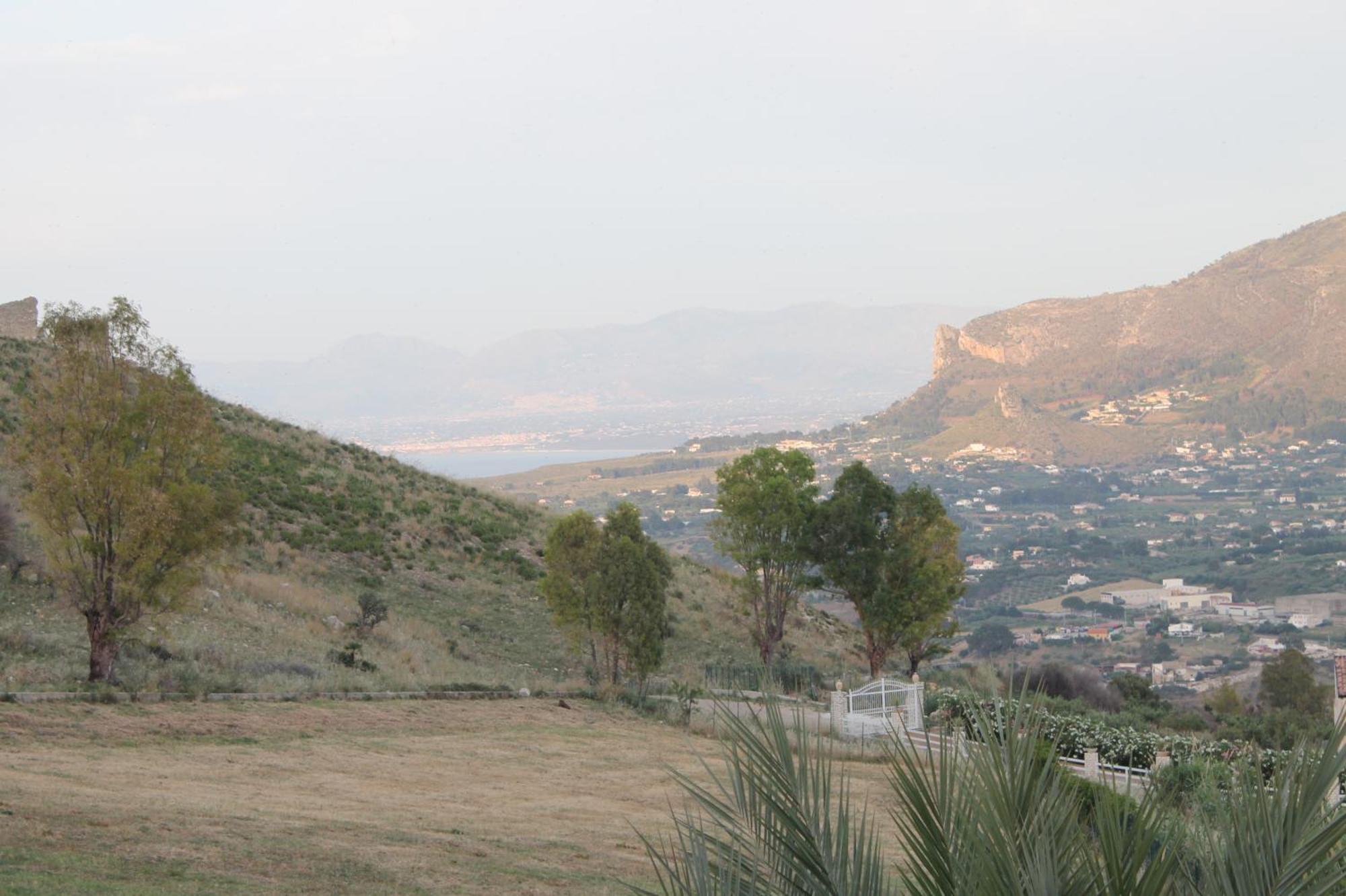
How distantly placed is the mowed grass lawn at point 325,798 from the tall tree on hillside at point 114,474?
5.91ft

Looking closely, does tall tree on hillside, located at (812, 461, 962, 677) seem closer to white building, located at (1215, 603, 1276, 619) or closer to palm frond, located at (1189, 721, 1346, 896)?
palm frond, located at (1189, 721, 1346, 896)

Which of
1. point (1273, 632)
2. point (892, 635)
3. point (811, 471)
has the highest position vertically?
point (811, 471)

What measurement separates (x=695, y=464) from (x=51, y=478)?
102352 millimetres

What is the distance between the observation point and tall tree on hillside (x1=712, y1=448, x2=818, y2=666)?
2859cm

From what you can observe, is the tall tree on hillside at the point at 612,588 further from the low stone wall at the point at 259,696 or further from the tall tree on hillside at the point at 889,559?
the tall tree on hillside at the point at 889,559

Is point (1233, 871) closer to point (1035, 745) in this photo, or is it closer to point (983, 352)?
point (1035, 745)

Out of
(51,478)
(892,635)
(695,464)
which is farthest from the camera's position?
(695,464)

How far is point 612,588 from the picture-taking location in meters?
24.4

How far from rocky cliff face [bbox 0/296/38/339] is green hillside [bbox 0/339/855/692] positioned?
378 cm

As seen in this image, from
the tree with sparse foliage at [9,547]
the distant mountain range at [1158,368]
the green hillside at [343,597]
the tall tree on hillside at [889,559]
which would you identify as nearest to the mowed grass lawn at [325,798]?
the green hillside at [343,597]

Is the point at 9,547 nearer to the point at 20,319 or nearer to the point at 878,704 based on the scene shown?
the point at 878,704

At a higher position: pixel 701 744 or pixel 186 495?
pixel 186 495

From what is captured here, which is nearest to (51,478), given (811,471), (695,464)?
(811,471)

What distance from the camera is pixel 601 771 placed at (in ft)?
54.5
